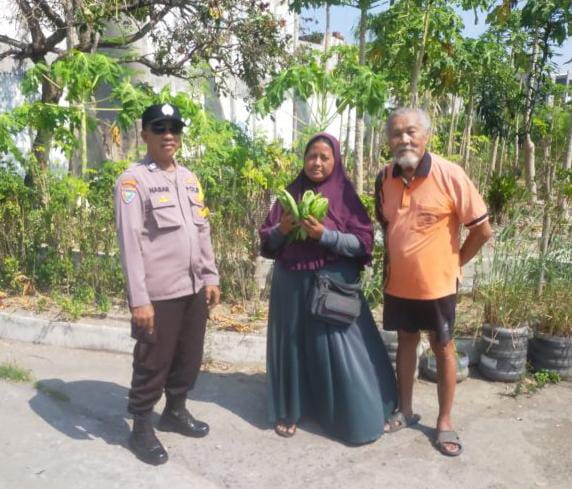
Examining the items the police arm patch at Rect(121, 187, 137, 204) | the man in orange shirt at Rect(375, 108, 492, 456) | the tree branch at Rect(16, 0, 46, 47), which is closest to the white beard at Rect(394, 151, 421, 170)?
the man in orange shirt at Rect(375, 108, 492, 456)

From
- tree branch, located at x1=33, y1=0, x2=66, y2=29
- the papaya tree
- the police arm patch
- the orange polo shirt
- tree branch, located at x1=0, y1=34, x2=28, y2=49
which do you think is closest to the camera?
the police arm patch

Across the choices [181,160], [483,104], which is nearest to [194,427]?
[181,160]

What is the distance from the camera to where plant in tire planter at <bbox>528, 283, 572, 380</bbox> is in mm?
4754

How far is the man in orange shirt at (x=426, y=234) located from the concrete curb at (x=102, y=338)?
1.61 meters

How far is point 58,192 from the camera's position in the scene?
18.5ft

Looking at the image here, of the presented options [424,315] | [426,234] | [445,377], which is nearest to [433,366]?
[445,377]

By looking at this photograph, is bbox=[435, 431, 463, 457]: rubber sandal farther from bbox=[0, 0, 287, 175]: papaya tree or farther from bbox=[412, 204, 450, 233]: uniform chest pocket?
bbox=[0, 0, 287, 175]: papaya tree

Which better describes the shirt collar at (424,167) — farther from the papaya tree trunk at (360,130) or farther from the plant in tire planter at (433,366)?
the papaya tree trunk at (360,130)

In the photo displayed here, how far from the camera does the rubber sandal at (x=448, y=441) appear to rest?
12.0 ft

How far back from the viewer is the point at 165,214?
337cm

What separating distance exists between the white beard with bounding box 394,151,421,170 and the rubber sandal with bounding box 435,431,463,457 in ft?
5.19

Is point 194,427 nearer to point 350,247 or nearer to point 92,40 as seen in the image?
point 350,247

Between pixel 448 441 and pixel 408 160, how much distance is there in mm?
1648

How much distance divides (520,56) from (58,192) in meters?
7.67
